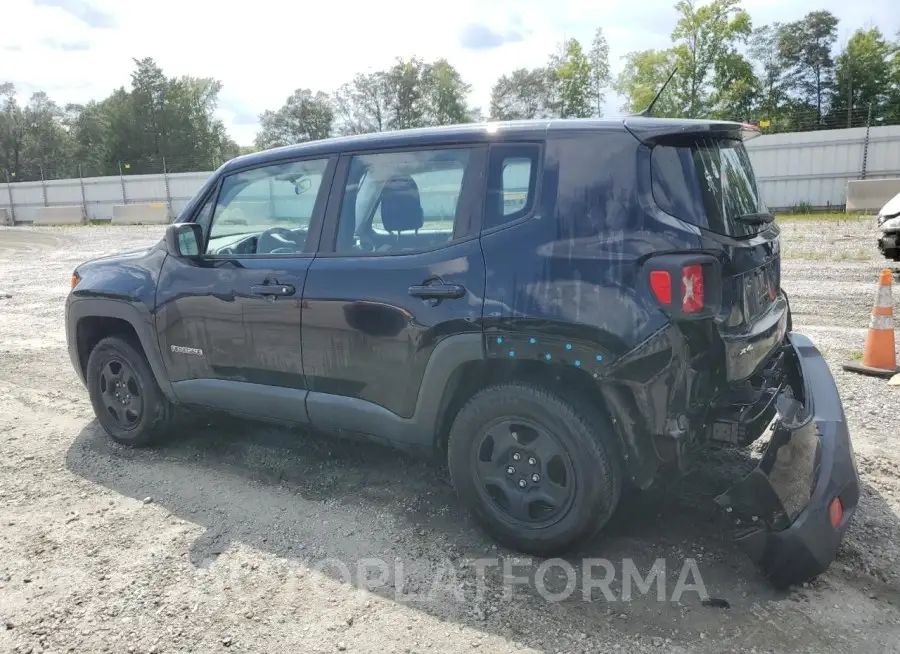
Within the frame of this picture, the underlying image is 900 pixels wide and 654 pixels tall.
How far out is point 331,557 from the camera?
126 inches

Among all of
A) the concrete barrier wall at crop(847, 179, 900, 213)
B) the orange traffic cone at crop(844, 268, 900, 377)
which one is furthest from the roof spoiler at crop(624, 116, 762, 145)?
the concrete barrier wall at crop(847, 179, 900, 213)

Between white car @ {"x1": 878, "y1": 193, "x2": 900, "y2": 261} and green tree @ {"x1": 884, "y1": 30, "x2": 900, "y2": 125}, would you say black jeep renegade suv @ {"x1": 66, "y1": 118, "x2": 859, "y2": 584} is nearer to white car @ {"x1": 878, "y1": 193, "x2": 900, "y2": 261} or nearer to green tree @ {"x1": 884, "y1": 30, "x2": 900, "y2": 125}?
white car @ {"x1": 878, "y1": 193, "x2": 900, "y2": 261}

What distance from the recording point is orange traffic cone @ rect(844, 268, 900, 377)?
5.31 metres

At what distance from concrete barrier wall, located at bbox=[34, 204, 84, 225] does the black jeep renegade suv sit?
33.1 metres

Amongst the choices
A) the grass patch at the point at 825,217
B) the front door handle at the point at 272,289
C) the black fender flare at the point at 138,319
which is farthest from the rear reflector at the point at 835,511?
the grass patch at the point at 825,217

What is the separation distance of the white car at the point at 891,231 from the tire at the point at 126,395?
9.87 meters

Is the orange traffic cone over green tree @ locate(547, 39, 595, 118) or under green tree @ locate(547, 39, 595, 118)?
under

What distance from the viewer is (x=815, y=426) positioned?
2.84 meters

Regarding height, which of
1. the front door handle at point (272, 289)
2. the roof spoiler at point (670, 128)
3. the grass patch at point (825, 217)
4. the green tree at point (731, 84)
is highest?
the green tree at point (731, 84)

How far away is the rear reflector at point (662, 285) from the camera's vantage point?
2.65 meters

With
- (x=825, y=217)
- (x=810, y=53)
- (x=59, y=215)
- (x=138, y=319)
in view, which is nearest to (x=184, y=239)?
(x=138, y=319)

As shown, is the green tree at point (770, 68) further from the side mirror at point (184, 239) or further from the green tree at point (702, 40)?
the side mirror at point (184, 239)

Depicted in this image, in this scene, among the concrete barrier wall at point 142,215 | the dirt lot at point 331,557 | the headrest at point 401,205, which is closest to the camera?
the dirt lot at point 331,557

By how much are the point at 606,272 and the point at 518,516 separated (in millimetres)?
1196
